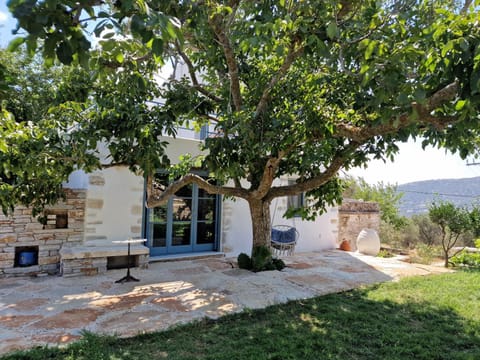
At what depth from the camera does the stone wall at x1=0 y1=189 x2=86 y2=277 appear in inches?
247

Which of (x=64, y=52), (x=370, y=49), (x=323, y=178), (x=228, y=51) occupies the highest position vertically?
(x=228, y=51)

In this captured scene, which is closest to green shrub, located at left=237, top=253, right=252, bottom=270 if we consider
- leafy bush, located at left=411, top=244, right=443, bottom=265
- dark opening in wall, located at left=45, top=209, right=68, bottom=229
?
dark opening in wall, located at left=45, top=209, right=68, bottom=229

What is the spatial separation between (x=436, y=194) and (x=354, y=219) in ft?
11.3

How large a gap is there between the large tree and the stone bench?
170 centimetres

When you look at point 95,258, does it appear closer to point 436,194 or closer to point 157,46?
point 157,46

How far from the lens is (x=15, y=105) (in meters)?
7.49

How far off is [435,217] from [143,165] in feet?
26.8

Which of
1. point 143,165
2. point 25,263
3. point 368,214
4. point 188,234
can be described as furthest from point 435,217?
point 25,263

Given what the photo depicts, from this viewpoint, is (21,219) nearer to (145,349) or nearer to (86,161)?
(86,161)

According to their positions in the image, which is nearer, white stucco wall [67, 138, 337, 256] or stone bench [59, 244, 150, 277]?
stone bench [59, 244, 150, 277]

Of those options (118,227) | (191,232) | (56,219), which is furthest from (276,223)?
(56,219)

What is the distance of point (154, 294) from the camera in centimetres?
532

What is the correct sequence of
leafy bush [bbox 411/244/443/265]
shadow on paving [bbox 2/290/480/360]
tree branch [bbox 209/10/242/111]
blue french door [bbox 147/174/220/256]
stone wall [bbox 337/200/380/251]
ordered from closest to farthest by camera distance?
shadow on paving [bbox 2/290/480/360] < tree branch [bbox 209/10/242/111] < blue french door [bbox 147/174/220/256] < leafy bush [bbox 411/244/443/265] < stone wall [bbox 337/200/380/251]

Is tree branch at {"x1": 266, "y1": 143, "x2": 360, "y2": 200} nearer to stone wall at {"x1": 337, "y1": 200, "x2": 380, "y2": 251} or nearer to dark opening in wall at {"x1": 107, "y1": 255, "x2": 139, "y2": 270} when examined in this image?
dark opening in wall at {"x1": 107, "y1": 255, "x2": 139, "y2": 270}
